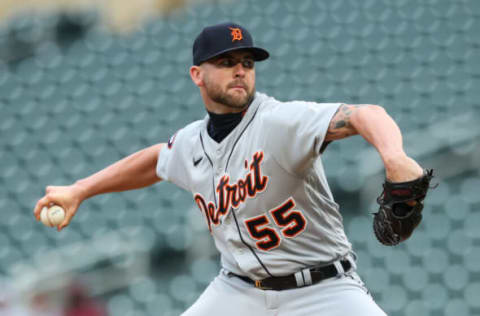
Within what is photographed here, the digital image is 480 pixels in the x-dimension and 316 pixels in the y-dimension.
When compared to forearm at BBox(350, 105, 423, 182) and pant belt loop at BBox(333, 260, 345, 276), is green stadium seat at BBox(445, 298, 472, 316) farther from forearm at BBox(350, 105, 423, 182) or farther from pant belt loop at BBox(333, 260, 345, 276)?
forearm at BBox(350, 105, 423, 182)

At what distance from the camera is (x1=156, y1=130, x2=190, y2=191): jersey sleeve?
2.81 m

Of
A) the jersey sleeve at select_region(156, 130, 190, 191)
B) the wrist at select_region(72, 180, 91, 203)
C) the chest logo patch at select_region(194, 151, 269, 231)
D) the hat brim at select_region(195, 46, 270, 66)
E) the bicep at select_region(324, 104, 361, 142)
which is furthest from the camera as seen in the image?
the wrist at select_region(72, 180, 91, 203)

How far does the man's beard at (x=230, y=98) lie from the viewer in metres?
2.52

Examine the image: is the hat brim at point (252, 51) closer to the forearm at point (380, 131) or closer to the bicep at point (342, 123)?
the bicep at point (342, 123)

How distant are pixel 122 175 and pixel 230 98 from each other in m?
0.73

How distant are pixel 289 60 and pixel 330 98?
723mm

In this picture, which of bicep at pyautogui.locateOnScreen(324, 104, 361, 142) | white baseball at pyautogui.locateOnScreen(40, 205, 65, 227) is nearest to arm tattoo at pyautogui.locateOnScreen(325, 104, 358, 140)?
bicep at pyautogui.locateOnScreen(324, 104, 361, 142)

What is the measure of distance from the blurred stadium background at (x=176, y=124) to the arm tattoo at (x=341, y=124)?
3.64 meters

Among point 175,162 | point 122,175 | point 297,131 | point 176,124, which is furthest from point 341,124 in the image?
point 176,124

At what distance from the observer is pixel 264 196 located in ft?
7.75

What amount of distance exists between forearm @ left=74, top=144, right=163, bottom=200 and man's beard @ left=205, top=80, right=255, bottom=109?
54cm

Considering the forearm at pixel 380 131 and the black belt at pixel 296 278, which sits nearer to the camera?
the forearm at pixel 380 131

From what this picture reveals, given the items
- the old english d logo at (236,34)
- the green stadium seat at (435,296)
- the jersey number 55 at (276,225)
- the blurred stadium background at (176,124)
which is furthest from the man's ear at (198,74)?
the green stadium seat at (435,296)

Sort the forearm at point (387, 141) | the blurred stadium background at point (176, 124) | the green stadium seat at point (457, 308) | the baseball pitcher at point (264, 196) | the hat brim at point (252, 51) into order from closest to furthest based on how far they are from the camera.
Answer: the forearm at point (387, 141)
the baseball pitcher at point (264, 196)
the hat brim at point (252, 51)
the green stadium seat at point (457, 308)
the blurred stadium background at point (176, 124)
